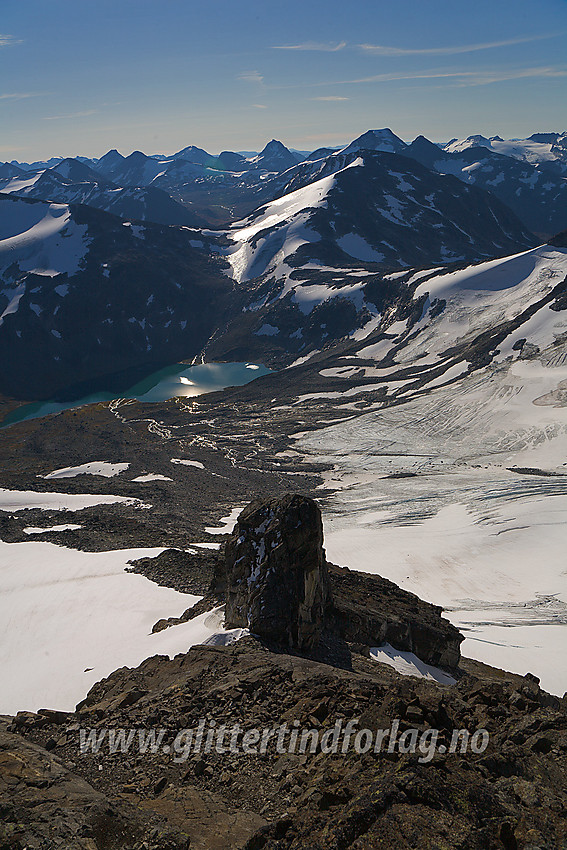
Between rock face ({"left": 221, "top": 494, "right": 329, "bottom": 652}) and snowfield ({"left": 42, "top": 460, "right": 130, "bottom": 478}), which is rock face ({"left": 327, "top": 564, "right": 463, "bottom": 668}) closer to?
rock face ({"left": 221, "top": 494, "right": 329, "bottom": 652})

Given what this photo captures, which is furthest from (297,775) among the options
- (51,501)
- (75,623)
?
(51,501)

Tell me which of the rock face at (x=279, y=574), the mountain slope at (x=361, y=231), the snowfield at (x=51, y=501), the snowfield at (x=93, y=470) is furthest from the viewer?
the mountain slope at (x=361, y=231)

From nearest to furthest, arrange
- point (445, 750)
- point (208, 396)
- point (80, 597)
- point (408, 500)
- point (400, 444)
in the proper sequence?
point (445, 750)
point (80, 597)
point (408, 500)
point (400, 444)
point (208, 396)

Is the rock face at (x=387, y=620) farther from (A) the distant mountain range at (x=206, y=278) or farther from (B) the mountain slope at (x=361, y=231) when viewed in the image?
(B) the mountain slope at (x=361, y=231)

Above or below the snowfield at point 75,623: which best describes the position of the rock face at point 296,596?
above

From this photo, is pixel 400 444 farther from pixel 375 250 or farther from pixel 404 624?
pixel 375 250

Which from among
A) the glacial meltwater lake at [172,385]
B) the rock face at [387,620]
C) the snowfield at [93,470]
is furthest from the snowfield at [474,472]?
the glacial meltwater lake at [172,385]

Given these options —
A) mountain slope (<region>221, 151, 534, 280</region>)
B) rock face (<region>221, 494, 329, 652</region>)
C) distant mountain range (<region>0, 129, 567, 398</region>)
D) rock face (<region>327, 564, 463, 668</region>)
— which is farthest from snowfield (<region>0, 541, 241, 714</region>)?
mountain slope (<region>221, 151, 534, 280</region>)

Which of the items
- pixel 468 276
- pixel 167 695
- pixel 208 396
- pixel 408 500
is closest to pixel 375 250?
pixel 468 276

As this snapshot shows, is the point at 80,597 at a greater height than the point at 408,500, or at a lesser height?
greater
